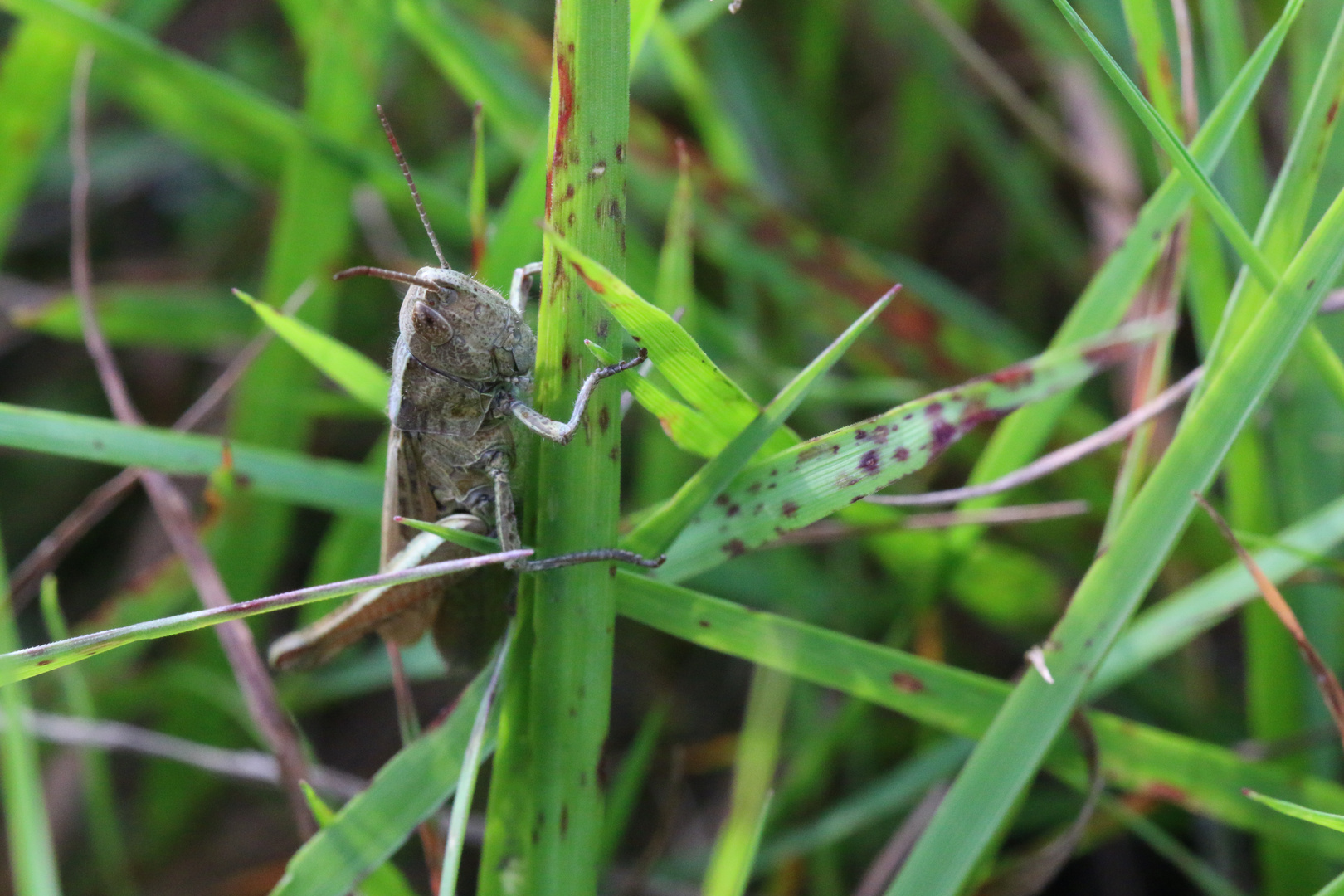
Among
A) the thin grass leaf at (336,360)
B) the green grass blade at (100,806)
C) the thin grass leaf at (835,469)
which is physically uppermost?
the thin grass leaf at (336,360)

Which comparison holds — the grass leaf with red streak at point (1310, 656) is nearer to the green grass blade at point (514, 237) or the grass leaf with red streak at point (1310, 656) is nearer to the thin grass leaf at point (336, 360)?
the green grass blade at point (514, 237)

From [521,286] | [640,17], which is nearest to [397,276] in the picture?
[521,286]

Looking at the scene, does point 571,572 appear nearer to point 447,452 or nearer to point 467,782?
point 467,782

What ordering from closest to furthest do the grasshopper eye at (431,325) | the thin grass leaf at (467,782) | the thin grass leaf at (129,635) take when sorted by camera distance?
1. the thin grass leaf at (129,635)
2. the thin grass leaf at (467,782)
3. the grasshopper eye at (431,325)

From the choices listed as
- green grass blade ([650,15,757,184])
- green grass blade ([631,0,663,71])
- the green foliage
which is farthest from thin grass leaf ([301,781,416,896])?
green grass blade ([650,15,757,184])

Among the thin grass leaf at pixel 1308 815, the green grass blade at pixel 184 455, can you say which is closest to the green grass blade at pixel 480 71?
the green grass blade at pixel 184 455

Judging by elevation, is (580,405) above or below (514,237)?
below
